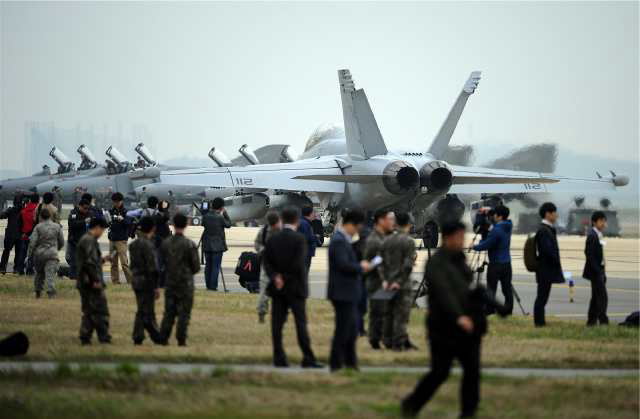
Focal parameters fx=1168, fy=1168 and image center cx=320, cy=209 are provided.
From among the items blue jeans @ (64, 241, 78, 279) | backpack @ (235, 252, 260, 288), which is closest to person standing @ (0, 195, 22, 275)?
blue jeans @ (64, 241, 78, 279)

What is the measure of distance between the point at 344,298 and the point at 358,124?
1000 inches

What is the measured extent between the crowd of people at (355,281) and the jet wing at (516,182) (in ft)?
59.0

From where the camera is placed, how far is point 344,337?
1157 cm

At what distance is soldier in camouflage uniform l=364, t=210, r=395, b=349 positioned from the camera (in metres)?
13.6

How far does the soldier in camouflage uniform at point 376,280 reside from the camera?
1356 centimetres

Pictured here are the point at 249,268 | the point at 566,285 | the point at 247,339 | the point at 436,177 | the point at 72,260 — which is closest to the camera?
the point at 247,339

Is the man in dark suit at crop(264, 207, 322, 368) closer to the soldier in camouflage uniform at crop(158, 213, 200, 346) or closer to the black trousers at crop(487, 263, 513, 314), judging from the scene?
the soldier in camouflage uniform at crop(158, 213, 200, 346)

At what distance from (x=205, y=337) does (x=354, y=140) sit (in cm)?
2334

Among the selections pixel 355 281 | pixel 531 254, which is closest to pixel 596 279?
pixel 531 254

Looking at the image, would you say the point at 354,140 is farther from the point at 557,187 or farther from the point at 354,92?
the point at 557,187

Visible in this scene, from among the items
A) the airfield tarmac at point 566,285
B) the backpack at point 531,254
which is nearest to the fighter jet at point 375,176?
the airfield tarmac at point 566,285

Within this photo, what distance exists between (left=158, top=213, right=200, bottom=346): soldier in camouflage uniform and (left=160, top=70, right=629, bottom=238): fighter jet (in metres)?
20.3

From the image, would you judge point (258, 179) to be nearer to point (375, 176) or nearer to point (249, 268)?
point (375, 176)

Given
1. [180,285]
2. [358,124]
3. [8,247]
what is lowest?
[8,247]
